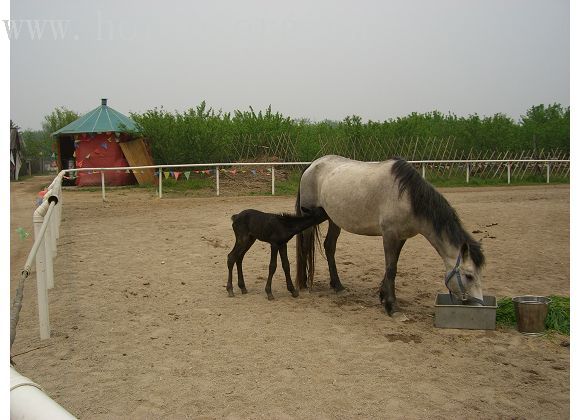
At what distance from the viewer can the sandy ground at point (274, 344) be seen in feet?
10.1

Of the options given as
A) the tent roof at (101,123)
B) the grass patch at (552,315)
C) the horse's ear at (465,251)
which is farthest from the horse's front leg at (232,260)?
the tent roof at (101,123)

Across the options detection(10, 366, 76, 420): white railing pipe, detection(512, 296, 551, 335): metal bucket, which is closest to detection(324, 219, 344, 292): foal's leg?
detection(512, 296, 551, 335): metal bucket

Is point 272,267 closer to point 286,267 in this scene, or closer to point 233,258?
point 286,267

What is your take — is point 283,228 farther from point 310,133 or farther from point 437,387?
point 310,133

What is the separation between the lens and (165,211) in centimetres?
1145

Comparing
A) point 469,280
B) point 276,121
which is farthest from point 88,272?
point 276,121

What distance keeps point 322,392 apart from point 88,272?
4123 mm

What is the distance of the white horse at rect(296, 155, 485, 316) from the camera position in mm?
4426

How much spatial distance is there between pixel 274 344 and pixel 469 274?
6.02 ft

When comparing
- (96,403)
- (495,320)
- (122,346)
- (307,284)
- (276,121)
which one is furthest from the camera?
(276,121)

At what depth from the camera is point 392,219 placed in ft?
16.0

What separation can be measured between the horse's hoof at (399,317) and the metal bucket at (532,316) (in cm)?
99

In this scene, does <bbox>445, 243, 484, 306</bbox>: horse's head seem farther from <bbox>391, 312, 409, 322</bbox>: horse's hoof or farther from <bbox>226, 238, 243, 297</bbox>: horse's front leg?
<bbox>226, 238, 243, 297</bbox>: horse's front leg

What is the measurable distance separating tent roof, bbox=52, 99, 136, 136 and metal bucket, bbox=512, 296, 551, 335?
615 inches
